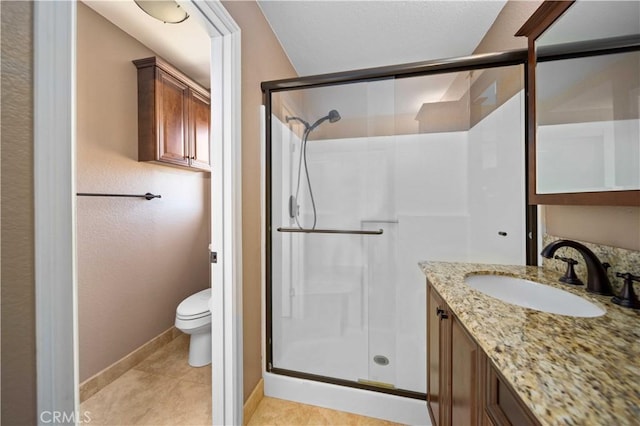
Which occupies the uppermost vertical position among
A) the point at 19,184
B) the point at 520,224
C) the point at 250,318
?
the point at 19,184

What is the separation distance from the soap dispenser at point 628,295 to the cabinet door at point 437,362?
48 cm

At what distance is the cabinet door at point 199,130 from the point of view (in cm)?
207

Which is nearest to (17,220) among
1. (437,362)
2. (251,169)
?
(251,169)

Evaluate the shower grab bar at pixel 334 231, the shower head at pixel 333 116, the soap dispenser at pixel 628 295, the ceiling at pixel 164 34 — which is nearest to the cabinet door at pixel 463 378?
the soap dispenser at pixel 628 295

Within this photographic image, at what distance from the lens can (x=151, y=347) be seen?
1.87 meters

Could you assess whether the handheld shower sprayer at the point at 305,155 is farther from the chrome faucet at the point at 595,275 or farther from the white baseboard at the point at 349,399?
the chrome faucet at the point at 595,275

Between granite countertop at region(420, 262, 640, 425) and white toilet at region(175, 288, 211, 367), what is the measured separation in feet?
5.36

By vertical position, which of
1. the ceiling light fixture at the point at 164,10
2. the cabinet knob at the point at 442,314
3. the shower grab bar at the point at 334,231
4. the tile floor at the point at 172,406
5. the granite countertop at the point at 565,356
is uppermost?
the ceiling light fixture at the point at 164,10

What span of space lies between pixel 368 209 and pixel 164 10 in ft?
5.78

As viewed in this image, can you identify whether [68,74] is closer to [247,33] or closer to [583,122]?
[247,33]

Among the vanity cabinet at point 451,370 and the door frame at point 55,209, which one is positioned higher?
the door frame at point 55,209

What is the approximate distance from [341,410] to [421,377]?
0.54 meters

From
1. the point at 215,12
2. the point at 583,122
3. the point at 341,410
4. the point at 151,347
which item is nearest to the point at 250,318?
the point at 341,410

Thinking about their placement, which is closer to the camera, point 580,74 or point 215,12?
point 580,74
